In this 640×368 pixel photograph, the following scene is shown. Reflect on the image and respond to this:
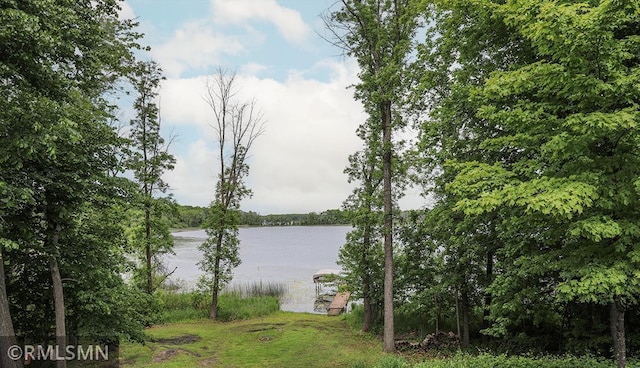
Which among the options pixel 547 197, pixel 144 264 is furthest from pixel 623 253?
pixel 144 264

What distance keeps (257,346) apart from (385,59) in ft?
30.9

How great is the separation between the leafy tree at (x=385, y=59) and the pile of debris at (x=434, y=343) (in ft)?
2.17

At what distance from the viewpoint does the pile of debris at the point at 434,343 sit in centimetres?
1112

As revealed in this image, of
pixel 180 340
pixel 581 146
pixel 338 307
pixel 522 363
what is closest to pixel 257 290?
pixel 338 307

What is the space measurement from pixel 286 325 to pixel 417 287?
525 centimetres

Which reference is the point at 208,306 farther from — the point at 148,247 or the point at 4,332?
the point at 4,332

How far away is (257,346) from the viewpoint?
11461mm

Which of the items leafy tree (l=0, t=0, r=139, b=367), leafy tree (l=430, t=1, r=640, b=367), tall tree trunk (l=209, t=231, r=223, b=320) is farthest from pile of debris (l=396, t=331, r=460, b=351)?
leafy tree (l=0, t=0, r=139, b=367)

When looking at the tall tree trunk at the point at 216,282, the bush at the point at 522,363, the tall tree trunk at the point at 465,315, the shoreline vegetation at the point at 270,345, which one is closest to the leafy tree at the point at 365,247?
the shoreline vegetation at the point at 270,345

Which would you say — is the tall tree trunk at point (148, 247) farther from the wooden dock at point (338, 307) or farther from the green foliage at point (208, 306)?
the wooden dock at point (338, 307)

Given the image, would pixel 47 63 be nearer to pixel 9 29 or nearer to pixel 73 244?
pixel 9 29

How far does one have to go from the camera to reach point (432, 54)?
9.88m

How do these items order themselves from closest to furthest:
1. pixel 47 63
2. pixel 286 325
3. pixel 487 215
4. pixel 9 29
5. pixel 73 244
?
pixel 9 29 < pixel 47 63 < pixel 73 244 < pixel 487 215 < pixel 286 325

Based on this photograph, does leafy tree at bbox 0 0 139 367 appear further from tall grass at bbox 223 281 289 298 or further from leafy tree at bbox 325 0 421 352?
tall grass at bbox 223 281 289 298
